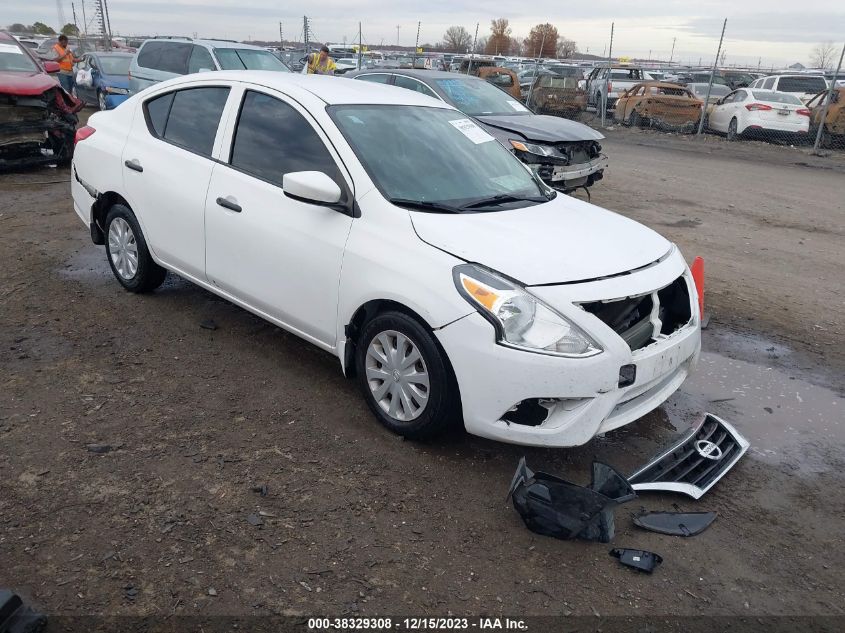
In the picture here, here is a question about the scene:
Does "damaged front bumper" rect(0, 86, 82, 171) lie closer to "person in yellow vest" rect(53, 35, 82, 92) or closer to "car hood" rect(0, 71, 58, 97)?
"car hood" rect(0, 71, 58, 97)

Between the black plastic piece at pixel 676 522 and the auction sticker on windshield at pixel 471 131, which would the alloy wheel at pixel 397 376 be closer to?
the black plastic piece at pixel 676 522

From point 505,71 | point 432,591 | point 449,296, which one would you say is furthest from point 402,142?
point 505,71

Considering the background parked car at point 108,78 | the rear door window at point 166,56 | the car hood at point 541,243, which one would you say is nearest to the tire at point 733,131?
the rear door window at point 166,56

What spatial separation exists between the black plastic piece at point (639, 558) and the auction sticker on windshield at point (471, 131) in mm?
2749

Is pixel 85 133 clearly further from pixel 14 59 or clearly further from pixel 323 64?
pixel 323 64

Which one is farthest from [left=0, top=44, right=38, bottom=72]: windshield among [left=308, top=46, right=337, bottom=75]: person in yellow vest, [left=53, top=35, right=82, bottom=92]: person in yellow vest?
[left=53, top=35, right=82, bottom=92]: person in yellow vest

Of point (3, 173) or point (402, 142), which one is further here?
point (3, 173)

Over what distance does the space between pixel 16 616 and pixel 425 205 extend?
2.55 m

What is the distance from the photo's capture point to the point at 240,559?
2.77m

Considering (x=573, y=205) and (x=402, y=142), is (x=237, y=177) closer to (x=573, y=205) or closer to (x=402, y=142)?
(x=402, y=142)

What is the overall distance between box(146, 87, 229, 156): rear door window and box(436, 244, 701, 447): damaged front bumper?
2.37 metres

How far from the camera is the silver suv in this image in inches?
489

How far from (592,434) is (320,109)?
93.4 inches

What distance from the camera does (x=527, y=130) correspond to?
9.12 meters
